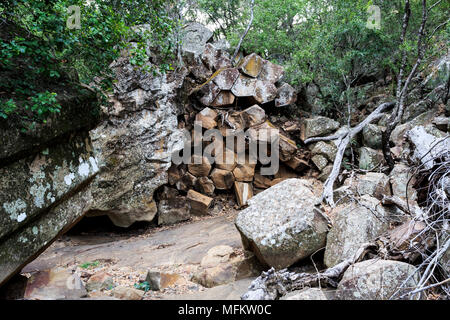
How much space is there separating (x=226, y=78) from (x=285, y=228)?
5.88m

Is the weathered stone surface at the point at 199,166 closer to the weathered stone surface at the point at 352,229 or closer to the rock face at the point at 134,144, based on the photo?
the rock face at the point at 134,144

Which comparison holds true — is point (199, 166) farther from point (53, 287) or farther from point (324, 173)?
point (53, 287)

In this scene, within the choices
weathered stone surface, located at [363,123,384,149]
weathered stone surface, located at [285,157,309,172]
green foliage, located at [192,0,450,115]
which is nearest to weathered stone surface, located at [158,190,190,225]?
weathered stone surface, located at [285,157,309,172]

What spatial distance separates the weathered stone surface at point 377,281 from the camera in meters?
2.10

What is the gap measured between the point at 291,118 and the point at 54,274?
25.0ft

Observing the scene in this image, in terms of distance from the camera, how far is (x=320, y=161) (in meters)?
7.77

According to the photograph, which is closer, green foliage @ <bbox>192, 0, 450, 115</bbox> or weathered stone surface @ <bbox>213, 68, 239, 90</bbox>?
green foliage @ <bbox>192, 0, 450, 115</bbox>

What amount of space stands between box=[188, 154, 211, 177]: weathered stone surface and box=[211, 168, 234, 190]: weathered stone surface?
234mm

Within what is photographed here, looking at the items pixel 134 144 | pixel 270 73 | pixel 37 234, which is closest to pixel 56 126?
pixel 37 234

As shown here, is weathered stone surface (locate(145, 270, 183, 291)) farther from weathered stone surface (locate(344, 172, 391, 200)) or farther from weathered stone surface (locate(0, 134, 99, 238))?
weathered stone surface (locate(344, 172, 391, 200))

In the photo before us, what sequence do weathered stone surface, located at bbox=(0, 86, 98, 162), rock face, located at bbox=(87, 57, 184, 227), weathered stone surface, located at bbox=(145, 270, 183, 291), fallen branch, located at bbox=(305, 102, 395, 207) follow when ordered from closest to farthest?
1. weathered stone surface, located at bbox=(0, 86, 98, 162)
2. weathered stone surface, located at bbox=(145, 270, 183, 291)
3. fallen branch, located at bbox=(305, 102, 395, 207)
4. rock face, located at bbox=(87, 57, 184, 227)

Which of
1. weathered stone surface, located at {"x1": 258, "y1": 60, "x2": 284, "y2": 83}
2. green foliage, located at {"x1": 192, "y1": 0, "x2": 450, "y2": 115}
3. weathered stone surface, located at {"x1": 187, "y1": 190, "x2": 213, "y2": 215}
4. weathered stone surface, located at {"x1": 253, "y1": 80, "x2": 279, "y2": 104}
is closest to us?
green foliage, located at {"x1": 192, "y1": 0, "x2": 450, "y2": 115}

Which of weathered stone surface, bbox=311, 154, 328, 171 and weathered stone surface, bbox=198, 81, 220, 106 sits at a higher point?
weathered stone surface, bbox=198, 81, 220, 106

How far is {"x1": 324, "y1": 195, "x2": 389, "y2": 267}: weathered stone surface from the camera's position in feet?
9.95
